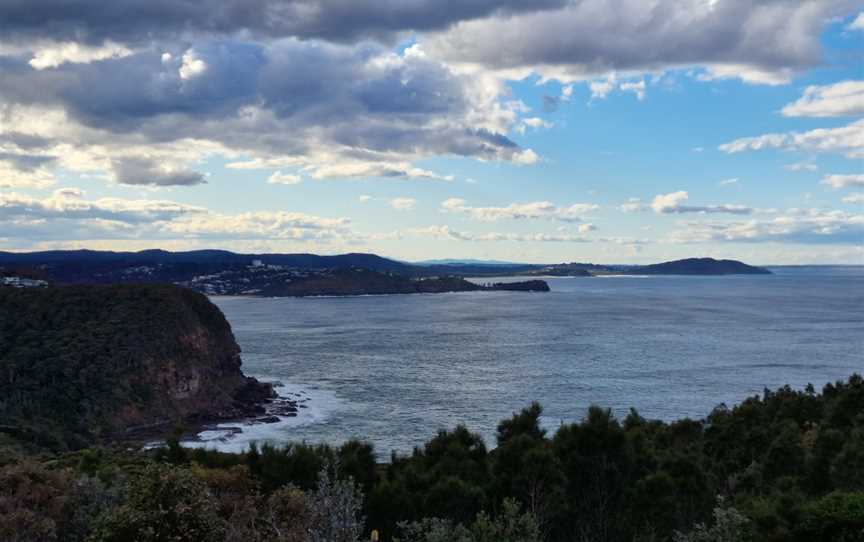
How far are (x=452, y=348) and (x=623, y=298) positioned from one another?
112 meters

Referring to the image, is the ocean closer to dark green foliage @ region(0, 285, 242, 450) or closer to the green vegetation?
dark green foliage @ region(0, 285, 242, 450)

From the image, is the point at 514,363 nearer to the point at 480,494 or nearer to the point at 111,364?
the point at 111,364

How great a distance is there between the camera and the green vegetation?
1141 cm

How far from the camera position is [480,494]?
1894 centimetres

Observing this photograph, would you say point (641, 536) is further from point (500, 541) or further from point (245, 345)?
Answer: point (245, 345)

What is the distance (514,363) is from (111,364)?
44694 mm

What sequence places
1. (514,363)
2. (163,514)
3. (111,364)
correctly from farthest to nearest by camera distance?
(514,363), (111,364), (163,514)

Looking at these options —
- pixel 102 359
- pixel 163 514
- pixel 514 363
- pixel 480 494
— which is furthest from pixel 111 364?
pixel 163 514

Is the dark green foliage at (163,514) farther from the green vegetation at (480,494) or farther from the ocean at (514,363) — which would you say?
the ocean at (514,363)

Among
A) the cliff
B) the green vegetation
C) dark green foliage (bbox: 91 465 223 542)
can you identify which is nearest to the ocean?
the cliff

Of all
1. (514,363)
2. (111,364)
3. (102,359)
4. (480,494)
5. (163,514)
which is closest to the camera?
(163,514)

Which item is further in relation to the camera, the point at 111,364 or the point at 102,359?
the point at 102,359

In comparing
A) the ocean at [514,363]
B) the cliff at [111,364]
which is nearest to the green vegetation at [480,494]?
the ocean at [514,363]

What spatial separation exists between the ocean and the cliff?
6828mm
